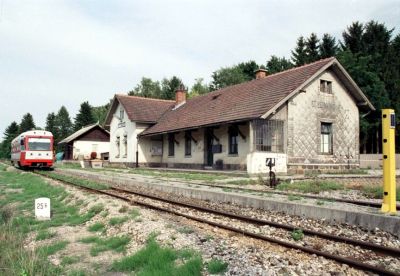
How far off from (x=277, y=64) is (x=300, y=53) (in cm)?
841

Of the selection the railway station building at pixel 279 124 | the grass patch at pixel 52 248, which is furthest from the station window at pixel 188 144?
the grass patch at pixel 52 248

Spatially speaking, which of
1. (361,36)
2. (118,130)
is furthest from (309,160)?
(361,36)

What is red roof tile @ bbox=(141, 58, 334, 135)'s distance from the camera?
2088 centimetres

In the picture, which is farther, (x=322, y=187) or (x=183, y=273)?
(x=322, y=187)

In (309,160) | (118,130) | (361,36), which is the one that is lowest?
(309,160)

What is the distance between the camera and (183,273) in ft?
16.8

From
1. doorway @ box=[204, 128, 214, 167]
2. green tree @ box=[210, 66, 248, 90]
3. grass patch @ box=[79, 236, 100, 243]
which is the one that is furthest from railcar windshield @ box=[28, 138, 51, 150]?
green tree @ box=[210, 66, 248, 90]

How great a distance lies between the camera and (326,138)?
2309 centimetres

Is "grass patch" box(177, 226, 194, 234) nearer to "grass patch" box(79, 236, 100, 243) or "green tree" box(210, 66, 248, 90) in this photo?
"grass patch" box(79, 236, 100, 243)

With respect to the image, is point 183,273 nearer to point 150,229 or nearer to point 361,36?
point 150,229

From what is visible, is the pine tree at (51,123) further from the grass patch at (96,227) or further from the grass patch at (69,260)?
the grass patch at (69,260)

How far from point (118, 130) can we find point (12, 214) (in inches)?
997

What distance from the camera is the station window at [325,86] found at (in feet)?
75.7

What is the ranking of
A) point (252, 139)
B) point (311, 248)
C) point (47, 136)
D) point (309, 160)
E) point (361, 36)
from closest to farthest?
point (311, 248)
point (252, 139)
point (309, 160)
point (47, 136)
point (361, 36)
